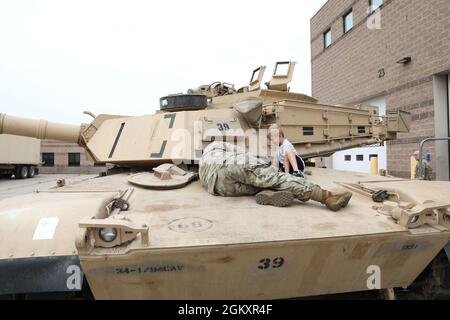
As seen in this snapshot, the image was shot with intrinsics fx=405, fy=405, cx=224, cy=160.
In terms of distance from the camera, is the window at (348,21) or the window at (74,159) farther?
the window at (74,159)

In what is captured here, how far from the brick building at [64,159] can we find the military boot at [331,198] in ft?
89.2

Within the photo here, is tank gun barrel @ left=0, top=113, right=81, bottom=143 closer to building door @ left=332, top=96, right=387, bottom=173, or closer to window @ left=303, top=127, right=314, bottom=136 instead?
window @ left=303, top=127, right=314, bottom=136

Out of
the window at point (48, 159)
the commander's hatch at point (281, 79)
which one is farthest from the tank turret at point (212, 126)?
the window at point (48, 159)

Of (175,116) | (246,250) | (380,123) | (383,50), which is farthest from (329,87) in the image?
(246,250)

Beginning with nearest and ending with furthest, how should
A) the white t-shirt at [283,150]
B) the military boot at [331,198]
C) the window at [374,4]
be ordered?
1. the military boot at [331,198]
2. the white t-shirt at [283,150]
3. the window at [374,4]

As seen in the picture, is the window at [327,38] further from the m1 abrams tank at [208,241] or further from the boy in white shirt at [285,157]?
the m1 abrams tank at [208,241]

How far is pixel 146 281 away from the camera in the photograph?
2.68m

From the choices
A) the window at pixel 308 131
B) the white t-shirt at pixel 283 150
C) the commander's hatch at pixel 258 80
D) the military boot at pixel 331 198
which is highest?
the commander's hatch at pixel 258 80

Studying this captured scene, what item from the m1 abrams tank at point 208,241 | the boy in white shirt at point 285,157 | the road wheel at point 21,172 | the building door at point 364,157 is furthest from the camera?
the road wheel at point 21,172

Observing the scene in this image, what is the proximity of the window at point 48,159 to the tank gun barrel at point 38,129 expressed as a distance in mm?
26467

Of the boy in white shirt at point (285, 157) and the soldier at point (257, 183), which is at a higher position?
the boy in white shirt at point (285, 157)

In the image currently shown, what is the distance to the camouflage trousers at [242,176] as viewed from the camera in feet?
11.4

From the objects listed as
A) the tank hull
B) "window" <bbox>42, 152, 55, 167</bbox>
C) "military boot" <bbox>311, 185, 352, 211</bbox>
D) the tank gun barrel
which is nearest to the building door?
the tank gun barrel
